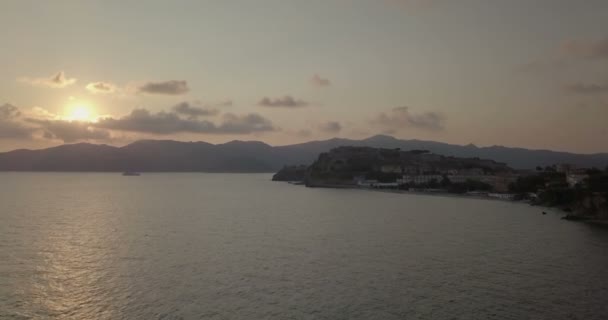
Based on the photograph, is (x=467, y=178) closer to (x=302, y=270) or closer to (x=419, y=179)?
(x=419, y=179)

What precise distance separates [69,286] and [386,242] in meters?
25.9

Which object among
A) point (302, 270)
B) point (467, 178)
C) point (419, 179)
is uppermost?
point (467, 178)

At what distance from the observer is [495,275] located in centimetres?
2919

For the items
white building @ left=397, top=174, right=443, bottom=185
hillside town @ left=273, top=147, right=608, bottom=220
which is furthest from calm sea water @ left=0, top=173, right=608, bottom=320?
white building @ left=397, top=174, right=443, bottom=185

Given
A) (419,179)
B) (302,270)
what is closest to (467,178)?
(419,179)

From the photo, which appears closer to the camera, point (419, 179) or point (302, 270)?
point (302, 270)

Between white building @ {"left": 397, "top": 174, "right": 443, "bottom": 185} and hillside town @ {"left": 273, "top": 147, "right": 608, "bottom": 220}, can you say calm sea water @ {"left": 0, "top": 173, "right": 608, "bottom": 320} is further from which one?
white building @ {"left": 397, "top": 174, "right": 443, "bottom": 185}

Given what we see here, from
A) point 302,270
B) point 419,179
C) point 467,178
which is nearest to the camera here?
point 302,270

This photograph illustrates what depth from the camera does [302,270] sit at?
31.0 metres

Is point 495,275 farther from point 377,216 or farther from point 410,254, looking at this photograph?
point 377,216

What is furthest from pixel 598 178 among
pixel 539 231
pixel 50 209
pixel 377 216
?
pixel 50 209

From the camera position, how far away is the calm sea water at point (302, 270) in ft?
75.0

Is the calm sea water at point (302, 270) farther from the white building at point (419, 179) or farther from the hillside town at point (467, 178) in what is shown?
the white building at point (419, 179)

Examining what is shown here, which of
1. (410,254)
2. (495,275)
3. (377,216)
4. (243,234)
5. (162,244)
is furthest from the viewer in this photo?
(377,216)
